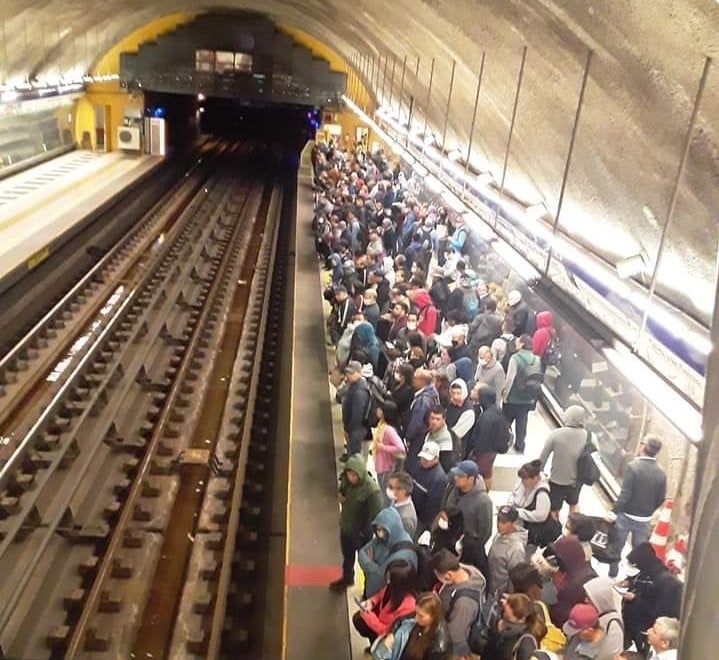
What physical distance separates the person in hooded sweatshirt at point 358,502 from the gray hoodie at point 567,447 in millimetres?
1317

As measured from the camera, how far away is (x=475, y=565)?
4.47 metres

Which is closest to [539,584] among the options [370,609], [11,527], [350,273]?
[370,609]

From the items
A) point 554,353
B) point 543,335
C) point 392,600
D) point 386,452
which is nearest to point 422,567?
point 392,600

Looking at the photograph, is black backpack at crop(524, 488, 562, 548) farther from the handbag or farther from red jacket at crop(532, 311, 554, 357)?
red jacket at crop(532, 311, 554, 357)

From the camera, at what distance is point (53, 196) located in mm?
16219

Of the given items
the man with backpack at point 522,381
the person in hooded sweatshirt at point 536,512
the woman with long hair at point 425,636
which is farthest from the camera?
the man with backpack at point 522,381

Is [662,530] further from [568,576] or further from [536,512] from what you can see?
[568,576]

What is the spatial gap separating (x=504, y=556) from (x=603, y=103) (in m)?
2.71

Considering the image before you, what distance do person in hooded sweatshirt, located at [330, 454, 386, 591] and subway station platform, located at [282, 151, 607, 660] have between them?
42cm

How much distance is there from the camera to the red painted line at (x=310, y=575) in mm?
5320

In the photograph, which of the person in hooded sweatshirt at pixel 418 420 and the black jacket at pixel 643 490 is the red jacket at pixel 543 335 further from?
the black jacket at pixel 643 490

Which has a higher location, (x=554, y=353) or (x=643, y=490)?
(x=643, y=490)

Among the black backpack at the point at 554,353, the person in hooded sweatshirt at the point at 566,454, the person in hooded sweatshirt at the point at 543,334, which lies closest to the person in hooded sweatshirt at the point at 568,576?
the person in hooded sweatshirt at the point at 566,454

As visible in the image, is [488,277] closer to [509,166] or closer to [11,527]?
[509,166]
